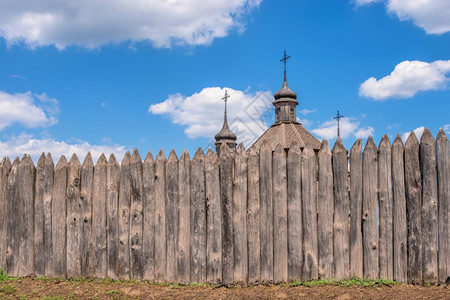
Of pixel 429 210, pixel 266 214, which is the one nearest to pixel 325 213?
pixel 266 214

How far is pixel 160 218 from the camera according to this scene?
743 cm

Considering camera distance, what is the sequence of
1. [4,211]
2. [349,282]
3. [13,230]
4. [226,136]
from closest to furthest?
[349,282] → [13,230] → [4,211] → [226,136]

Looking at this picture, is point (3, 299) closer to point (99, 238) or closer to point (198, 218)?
point (99, 238)

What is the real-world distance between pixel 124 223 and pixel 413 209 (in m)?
4.90

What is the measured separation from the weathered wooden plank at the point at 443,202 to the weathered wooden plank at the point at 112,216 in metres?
5.51

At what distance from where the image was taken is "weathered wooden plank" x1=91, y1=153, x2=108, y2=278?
775 centimetres

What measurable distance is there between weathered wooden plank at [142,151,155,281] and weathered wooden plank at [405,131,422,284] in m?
4.29

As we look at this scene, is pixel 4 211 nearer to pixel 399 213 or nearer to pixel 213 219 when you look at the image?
pixel 213 219

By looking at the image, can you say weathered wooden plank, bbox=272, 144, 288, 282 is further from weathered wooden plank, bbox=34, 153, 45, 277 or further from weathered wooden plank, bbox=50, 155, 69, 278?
weathered wooden plank, bbox=34, 153, 45, 277

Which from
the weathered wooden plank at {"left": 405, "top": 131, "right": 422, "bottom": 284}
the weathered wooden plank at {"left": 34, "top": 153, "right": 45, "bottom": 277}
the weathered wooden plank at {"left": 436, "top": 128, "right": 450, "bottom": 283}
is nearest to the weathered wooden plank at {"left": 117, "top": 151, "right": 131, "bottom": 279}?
the weathered wooden plank at {"left": 34, "top": 153, "right": 45, "bottom": 277}

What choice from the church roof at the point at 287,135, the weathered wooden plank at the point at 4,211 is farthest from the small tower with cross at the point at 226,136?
the weathered wooden plank at the point at 4,211

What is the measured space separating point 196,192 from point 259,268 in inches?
64.7

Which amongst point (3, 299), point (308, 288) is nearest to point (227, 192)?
point (308, 288)

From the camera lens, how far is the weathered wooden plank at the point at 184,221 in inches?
289
